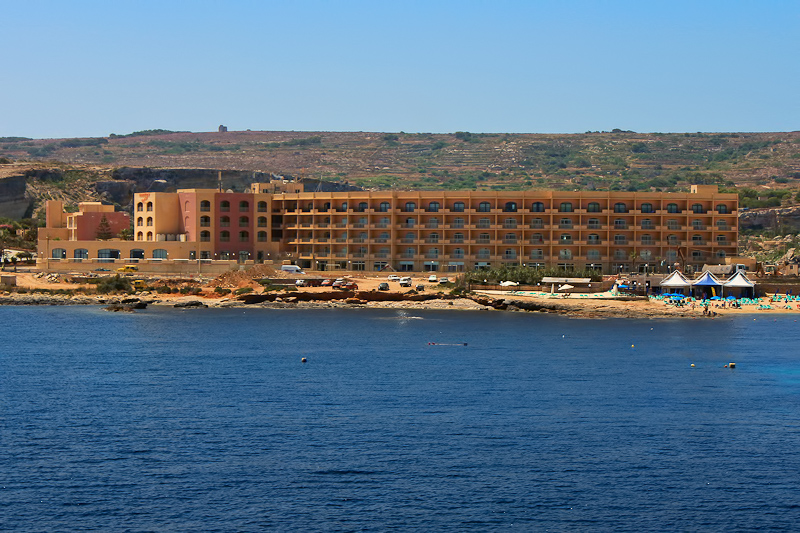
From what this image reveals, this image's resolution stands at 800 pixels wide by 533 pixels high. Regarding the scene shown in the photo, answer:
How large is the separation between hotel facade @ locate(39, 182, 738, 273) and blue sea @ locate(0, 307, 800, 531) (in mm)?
49324

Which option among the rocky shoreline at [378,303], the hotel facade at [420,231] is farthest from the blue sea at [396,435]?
the hotel facade at [420,231]

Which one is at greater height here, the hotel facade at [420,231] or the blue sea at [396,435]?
the hotel facade at [420,231]

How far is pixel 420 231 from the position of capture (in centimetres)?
13425

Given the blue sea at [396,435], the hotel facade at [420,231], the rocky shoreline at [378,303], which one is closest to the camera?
the blue sea at [396,435]

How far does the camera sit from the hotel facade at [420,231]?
13025 centimetres

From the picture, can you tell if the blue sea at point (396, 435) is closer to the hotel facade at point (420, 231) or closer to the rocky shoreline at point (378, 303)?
the rocky shoreline at point (378, 303)

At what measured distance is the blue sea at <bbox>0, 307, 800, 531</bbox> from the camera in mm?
35438

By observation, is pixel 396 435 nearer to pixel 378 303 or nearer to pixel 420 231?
pixel 378 303

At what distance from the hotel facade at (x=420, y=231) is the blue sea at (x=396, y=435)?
1942 inches

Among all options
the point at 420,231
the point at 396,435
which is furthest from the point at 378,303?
the point at 396,435

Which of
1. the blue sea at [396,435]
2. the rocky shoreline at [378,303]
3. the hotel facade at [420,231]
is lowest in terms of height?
the blue sea at [396,435]

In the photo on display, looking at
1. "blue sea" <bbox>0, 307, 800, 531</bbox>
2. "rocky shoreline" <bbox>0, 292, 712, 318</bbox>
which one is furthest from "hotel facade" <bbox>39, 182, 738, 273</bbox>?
"blue sea" <bbox>0, 307, 800, 531</bbox>

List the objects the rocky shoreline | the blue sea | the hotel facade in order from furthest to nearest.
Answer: the hotel facade < the rocky shoreline < the blue sea

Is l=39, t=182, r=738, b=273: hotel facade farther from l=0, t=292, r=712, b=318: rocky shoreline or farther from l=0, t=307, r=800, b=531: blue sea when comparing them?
l=0, t=307, r=800, b=531: blue sea
